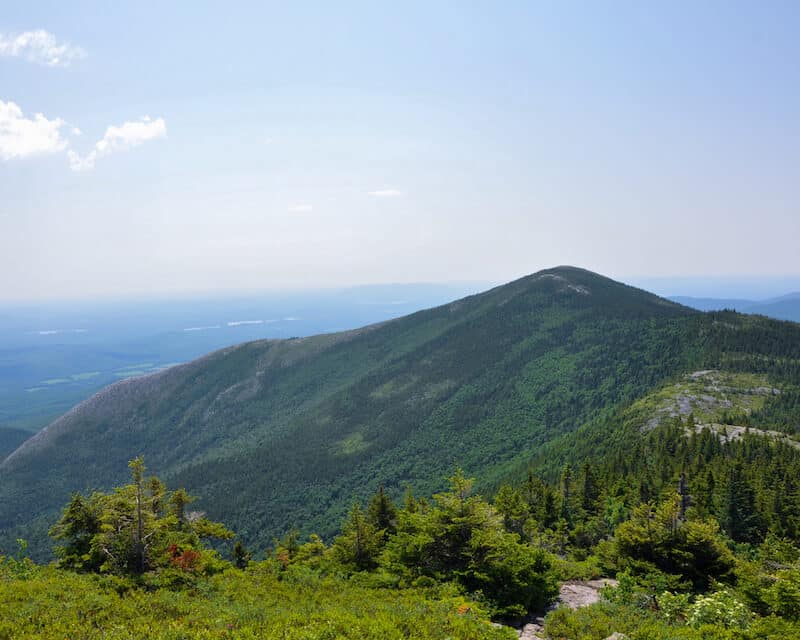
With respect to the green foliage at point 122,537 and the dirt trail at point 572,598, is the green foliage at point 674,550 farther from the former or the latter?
the green foliage at point 122,537

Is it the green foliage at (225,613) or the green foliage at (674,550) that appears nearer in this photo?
the green foliage at (225,613)

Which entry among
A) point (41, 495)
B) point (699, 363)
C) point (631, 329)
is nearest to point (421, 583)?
point (699, 363)

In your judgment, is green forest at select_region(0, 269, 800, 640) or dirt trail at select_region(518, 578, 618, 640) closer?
green forest at select_region(0, 269, 800, 640)

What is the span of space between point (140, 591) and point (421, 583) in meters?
15.8

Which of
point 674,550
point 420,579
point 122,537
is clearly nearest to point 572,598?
point 674,550

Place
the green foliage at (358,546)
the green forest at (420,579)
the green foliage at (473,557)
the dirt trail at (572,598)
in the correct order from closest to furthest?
the green forest at (420,579), the dirt trail at (572,598), the green foliage at (473,557), the green foliage at (358,546)

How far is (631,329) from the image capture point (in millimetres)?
181250

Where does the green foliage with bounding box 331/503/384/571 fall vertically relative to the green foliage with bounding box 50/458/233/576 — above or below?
below

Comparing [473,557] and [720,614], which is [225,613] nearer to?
[473,557]

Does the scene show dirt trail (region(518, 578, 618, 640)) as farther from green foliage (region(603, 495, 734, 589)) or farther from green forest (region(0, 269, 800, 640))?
green foliage (region(603, 495, 734, 589))

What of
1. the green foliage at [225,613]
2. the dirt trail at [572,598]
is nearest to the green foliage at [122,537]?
the green foliage at [225,613]

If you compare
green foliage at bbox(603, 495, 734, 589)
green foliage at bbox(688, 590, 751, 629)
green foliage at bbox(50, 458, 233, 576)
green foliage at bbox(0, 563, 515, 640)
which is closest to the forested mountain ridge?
green foliage at bbox(603, 495, 734, 589)

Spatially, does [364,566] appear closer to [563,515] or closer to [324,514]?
[563,515]

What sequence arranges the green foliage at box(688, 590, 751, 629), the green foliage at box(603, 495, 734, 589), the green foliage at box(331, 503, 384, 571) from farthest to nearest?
1. the green foliage at box(331, 503, 384, 571)
2. the green foliage at box(603, 495, 734, 589)
3. the green foliage at box(688, 590, 751, 629)
